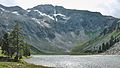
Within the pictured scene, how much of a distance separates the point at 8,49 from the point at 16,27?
27.6m

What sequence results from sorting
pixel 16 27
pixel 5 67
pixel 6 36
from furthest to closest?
pixel 6 36
pixel 16 27
pixel 5 67

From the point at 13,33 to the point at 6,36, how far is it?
80.3ft

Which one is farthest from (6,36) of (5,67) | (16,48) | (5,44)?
(5,67)

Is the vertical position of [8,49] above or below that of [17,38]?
below

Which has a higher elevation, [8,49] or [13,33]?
[13,33]

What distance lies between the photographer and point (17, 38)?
435ft

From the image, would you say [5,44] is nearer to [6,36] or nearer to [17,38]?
[6,36]

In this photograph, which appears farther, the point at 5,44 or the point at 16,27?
the point at 5,44

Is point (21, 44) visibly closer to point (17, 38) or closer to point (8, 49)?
point (17, 38)

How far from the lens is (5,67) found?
76938 millimetres

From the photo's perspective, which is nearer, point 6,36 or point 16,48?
point 16,48

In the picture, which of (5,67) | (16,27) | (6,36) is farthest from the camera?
(6,36)

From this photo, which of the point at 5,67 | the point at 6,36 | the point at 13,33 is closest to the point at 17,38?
the point at 13,33

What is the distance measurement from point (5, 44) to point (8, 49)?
A: 315 cm
